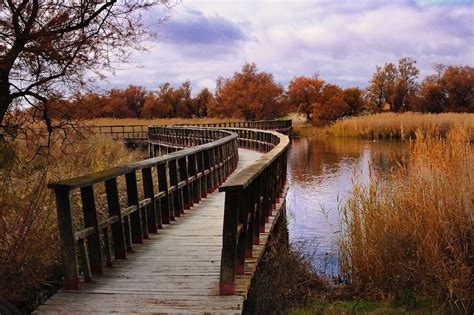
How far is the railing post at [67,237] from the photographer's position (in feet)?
17.3

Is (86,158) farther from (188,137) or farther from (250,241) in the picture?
(188,137)

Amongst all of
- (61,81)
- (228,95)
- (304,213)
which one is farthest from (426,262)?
(228,95)

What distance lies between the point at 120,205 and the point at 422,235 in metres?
4.03

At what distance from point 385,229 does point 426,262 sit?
0.88 meters

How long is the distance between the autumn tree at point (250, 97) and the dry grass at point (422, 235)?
58834 millimetres

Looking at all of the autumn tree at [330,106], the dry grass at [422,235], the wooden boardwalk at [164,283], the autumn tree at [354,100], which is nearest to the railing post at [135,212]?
the wooden boardwalk at [164,283]

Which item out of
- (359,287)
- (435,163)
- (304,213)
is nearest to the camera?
(359,287)

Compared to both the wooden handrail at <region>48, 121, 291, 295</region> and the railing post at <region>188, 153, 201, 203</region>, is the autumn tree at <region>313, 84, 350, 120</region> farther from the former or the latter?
the railing post at <region>188, 153, 201, 203</region>

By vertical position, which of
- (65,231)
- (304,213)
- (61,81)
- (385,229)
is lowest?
(304,213)

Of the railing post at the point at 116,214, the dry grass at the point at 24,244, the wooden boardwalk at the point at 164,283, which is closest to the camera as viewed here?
the wooden boardwalk at the point at 164,283

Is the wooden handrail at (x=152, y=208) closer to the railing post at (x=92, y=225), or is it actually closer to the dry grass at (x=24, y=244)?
the railing post at (x=92, y=225)

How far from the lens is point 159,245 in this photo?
22.9 feet

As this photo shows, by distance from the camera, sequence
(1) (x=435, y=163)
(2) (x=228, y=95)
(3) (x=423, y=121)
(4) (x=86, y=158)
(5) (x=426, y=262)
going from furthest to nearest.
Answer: (2) (x=228, y=95)
(3) (x=423, y=121)
(4) (x=86, y=158)
(1) (x=435, y=163)
(5) (x=426, y=262)

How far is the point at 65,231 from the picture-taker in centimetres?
531
